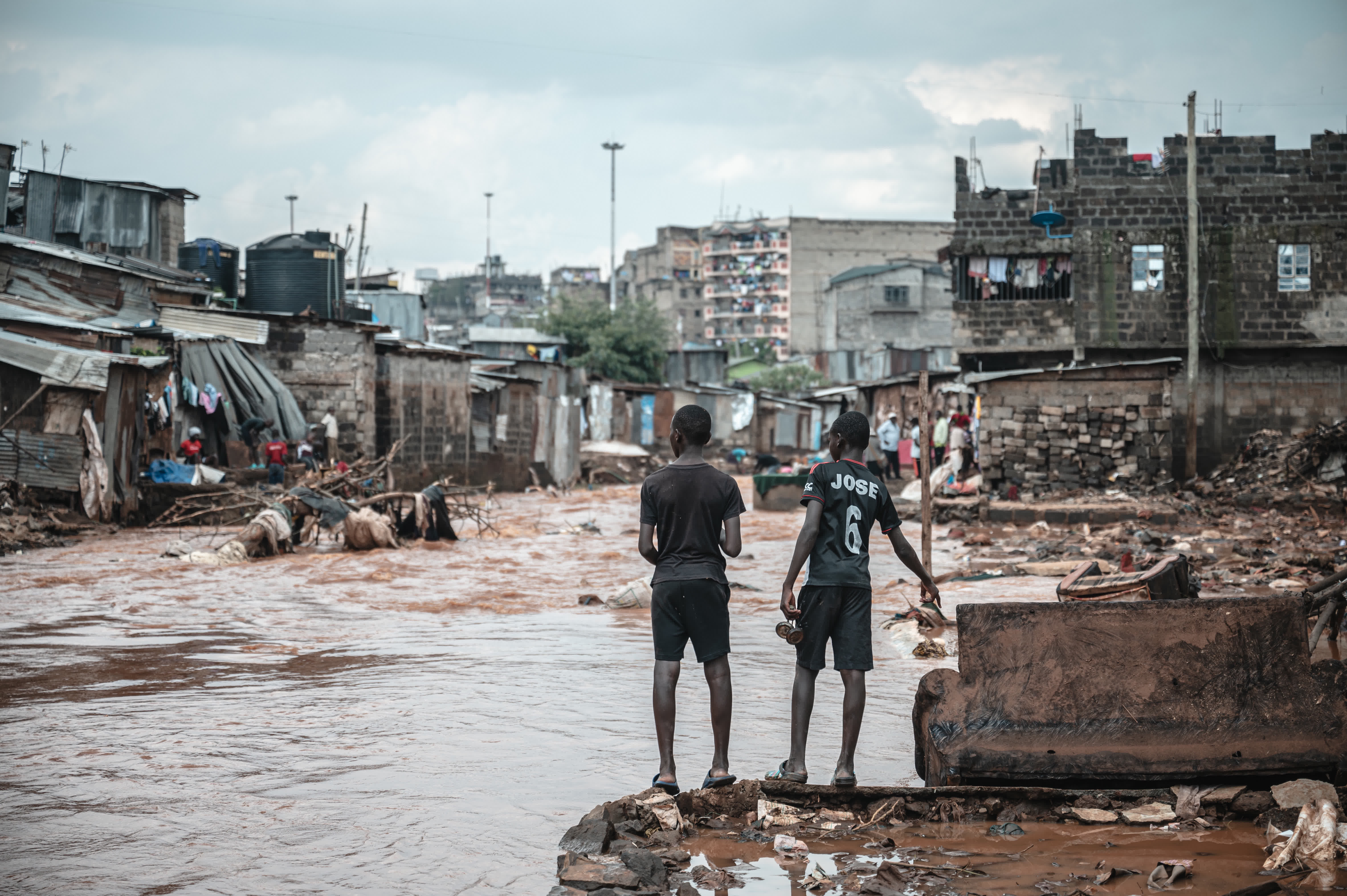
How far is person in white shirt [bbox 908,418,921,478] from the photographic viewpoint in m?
26.8

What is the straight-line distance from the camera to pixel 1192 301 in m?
23.6

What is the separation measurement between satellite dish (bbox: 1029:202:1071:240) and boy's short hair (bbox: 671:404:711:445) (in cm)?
2250

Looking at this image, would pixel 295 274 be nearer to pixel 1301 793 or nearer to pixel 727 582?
pixel 727 582

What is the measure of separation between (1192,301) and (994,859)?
2246 cm

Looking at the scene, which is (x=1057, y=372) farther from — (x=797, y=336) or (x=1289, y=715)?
(x=797, y=336)

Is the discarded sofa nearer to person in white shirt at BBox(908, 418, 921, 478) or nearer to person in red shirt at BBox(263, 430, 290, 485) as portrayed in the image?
person in red shirt at BBox(263, 430, 290, 485)

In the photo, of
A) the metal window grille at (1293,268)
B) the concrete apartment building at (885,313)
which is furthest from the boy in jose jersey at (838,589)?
the concrete apartment building at (885,313)

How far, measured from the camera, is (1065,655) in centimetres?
470

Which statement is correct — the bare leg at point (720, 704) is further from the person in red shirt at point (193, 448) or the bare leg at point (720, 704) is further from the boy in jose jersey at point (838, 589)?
the person in red shirt at point (193, 448)

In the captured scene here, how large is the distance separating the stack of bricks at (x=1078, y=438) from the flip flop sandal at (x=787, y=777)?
58.0 feet

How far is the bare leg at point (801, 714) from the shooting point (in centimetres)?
465

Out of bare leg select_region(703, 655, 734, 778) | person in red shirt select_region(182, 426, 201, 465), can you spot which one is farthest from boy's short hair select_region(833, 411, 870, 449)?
person in red shirt select_region(182, 426, 201, 465)

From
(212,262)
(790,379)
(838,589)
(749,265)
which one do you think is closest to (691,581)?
(838,589)

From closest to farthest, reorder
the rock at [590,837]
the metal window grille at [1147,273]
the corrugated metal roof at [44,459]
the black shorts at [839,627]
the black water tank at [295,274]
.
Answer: the rock at [590,837] → the black shorts at [839,627] → the corrugated metal roof at [44,459] → the metal window grille at [1147,273] → the black water tank at [295,274]
